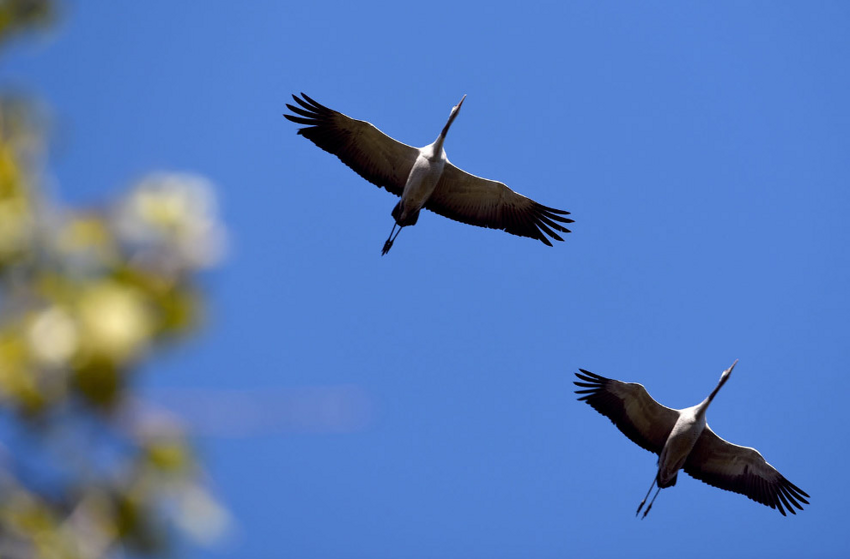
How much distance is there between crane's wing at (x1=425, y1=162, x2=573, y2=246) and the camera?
53.0 feet

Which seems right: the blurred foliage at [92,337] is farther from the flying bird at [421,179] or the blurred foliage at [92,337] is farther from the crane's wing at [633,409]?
the crane's wing at [633,409]

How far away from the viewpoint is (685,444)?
51.0ft

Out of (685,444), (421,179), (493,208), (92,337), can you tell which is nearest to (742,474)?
(685,444)

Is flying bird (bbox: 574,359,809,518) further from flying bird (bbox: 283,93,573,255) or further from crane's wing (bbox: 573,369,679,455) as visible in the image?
flying bird (bbox: 283,93,573,255)

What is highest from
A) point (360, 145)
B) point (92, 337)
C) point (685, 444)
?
point (360, 145)

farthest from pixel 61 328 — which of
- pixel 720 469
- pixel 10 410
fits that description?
pixel 720 469

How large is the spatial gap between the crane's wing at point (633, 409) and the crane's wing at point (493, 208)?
3.06 metres

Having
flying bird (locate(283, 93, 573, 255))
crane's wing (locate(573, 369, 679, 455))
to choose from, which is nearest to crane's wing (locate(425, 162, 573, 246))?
flying bird (locate(283, 93, 573, 255))

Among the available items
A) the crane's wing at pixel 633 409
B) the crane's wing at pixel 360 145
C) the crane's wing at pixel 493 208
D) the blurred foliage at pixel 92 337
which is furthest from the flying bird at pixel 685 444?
the blurred foliage at pixel 92 337

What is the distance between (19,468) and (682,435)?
14.4 m

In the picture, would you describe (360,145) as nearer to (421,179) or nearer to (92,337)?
(421,179)

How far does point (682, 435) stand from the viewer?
15.5 meters

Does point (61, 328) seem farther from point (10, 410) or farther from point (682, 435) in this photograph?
point (682, 435)

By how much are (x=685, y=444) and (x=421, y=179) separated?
707 cm
